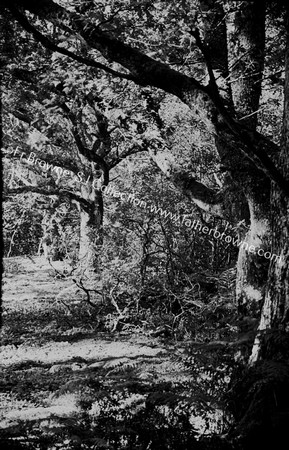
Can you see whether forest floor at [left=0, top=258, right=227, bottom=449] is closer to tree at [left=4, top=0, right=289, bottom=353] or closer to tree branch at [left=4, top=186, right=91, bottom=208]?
tree at [left=4, top=0, right=289, bottom=353]

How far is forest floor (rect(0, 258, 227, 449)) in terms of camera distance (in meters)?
3.60

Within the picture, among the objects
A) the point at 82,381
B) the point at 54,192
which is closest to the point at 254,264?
the point at 82,381

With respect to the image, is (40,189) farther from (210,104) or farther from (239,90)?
(210,104)

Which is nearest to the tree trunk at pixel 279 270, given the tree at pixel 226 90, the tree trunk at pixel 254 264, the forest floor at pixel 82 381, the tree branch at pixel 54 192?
the tree at pixel 226 90

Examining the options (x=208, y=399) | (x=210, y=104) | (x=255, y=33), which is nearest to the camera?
(x=208, y=399)

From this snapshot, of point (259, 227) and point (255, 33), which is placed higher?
point (255, 33)

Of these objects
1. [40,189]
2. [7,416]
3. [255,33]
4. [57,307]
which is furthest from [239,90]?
[40,189]

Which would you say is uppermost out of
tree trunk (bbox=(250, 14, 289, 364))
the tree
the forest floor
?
the tree

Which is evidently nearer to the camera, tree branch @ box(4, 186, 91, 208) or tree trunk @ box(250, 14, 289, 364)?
tree trunk @ box(250, 14, 289, 364)

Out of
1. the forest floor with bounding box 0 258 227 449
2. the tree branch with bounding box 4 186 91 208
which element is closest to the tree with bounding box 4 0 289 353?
the forest floor with bounding box 0 258 227 449

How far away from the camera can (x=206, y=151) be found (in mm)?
14430

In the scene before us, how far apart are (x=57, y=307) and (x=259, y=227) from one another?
30.4 ft

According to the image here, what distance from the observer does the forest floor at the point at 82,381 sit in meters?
3.60

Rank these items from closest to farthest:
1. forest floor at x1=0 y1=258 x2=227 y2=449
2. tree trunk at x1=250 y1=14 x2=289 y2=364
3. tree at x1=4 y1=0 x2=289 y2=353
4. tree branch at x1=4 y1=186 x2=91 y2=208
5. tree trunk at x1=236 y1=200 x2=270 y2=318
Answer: forest floor at x1=0 y1=258 x2=227 y2=449 → tree trunk at x1=250 y1=14 x2=289 y2=364 → tree at x1=4 y1=0 x2=289 y2=353 → tree trunk at x1=236 y1=200 x2=270 y2=318 → tree branch at x1=4 y1=186 x2=91 y2=208
